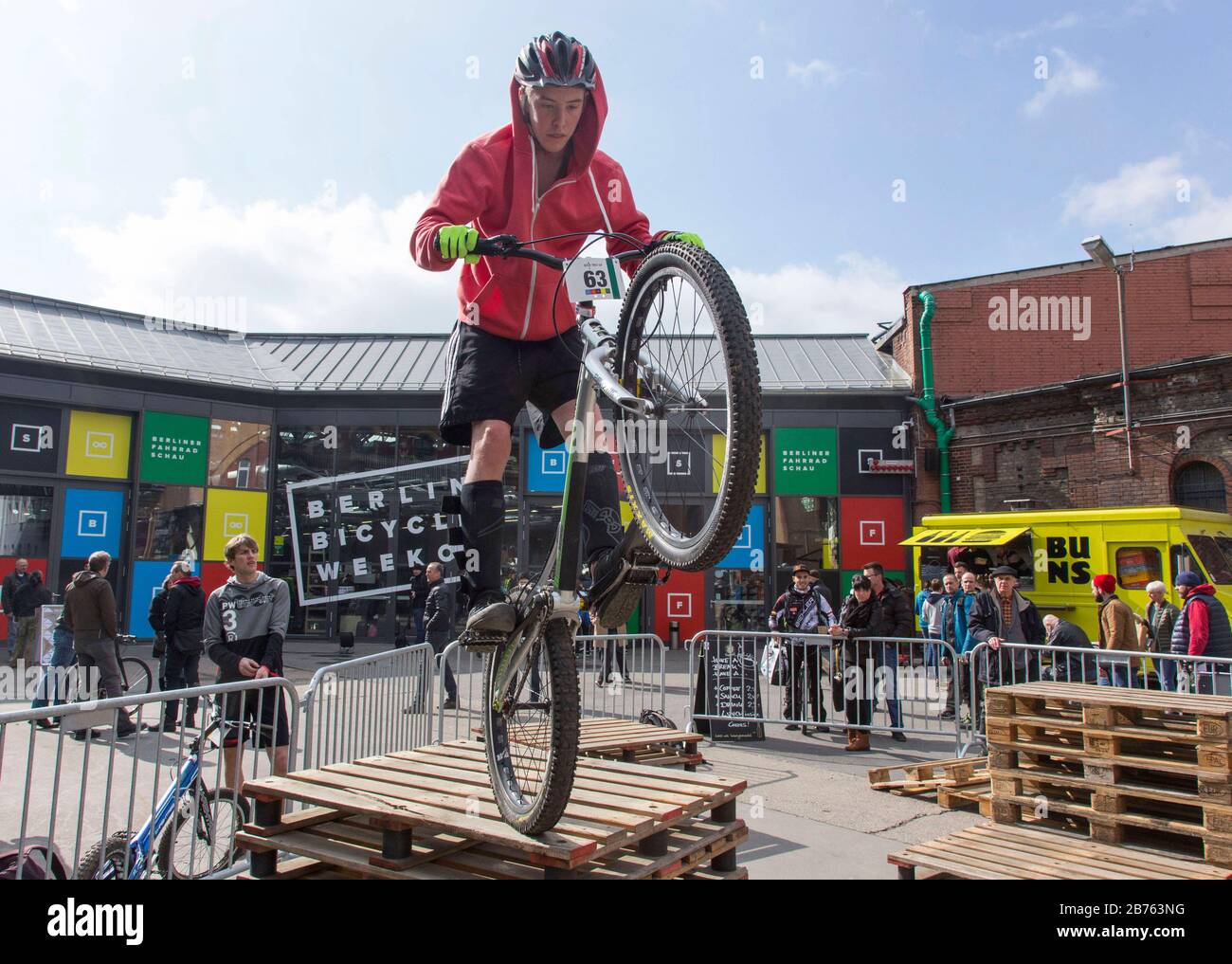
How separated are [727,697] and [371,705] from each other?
4.04 meters

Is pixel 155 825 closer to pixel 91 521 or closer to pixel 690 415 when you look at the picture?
pixel 690 415

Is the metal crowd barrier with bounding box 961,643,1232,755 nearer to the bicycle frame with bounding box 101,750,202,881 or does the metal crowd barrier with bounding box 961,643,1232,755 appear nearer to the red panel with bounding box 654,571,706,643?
the bicycle frame with bounding box 101,750,202,881

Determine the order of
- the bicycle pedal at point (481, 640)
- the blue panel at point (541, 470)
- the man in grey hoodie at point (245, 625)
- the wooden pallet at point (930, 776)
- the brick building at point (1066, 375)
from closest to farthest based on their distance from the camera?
the bicycle pedal at point (481, 640)
the man in grey hoodie at point (245, 625)
the wooden pallet at point (930, 776)
the brick building at point (1066, 375)
the blue panel at point (541, 470)

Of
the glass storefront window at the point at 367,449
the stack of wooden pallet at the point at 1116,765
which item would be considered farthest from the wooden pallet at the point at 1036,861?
the glass storefront window at the point at 367,449

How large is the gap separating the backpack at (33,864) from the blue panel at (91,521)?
49.9 feet

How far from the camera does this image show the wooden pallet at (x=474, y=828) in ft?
11.0

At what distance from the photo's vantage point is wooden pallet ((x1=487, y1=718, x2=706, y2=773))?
6215 millimetres

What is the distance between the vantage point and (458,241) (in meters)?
3.26

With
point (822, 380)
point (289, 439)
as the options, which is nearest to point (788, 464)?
point (822, 380)

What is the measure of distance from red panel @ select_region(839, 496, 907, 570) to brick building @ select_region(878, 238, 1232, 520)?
659 mm

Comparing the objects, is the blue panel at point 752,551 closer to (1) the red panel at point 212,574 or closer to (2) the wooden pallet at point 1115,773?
(1) the red panel at point 212,574

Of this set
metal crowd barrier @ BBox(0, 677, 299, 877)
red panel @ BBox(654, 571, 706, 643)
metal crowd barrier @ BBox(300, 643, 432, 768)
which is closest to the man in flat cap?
metal crowd barrier @ BBox(300, 643, 432, 768)

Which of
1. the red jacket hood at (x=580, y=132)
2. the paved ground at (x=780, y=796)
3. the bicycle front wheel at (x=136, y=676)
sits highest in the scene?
the red jacket hood at (x=580, y=132)
